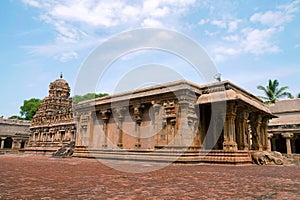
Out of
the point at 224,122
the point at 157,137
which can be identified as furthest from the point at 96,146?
the point at 224,122

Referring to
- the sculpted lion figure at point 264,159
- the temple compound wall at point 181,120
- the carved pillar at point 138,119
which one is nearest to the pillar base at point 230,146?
the temple compound wall at point 181,120

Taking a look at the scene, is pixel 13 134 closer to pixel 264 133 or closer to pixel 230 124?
pixel 264 133

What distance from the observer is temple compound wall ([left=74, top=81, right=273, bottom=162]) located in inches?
490

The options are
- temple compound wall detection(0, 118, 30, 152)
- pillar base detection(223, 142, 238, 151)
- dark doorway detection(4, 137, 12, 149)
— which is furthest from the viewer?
dark doorway detection(4, 137, 12, 149)

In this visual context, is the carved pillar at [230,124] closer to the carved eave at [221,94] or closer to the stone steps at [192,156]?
the carved eave at [221,94]

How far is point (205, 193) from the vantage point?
4227 mm

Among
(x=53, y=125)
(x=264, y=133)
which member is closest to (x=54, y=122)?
(x=53, y=125)

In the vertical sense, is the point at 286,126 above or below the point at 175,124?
above

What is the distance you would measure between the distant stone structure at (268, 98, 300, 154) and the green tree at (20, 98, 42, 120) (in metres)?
54.2

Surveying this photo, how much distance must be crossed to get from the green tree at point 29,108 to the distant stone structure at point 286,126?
54.2 m

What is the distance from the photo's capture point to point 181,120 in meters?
12.8

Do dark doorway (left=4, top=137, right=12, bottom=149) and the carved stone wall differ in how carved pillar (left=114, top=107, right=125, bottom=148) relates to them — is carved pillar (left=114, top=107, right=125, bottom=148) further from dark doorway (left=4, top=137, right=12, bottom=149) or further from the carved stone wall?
dark doorway (left=4, top=137, right=12, bottom=149)

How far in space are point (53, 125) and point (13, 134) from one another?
17.4 metres

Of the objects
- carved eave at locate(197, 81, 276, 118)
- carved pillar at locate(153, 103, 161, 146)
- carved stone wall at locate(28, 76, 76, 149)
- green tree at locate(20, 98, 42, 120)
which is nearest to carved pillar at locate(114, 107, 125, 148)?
carved pillar at locate(153, 103, 161, 146)
